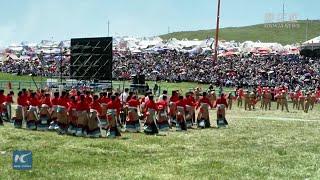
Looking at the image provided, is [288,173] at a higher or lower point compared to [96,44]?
lower

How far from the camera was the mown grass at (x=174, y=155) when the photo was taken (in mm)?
14992

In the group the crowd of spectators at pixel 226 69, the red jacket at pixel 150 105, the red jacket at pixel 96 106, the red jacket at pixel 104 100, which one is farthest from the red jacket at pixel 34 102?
the crowd of spectators at pixel 226 69

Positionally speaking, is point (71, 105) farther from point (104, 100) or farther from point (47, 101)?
point (47, 101)

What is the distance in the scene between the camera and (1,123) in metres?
27.6

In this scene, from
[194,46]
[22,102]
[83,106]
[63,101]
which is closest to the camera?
[83,106]

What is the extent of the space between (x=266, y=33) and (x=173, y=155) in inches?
5180

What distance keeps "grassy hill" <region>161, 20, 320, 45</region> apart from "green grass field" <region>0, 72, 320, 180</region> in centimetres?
11350

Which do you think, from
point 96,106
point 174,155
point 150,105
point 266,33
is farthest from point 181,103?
point 266,33

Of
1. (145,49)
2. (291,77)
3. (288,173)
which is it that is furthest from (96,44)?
(145,49)

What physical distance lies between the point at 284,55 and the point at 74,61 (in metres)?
47.1

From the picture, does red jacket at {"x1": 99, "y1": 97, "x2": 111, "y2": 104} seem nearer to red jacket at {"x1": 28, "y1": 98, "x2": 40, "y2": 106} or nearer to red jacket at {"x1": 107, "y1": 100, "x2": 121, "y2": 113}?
red jacket at {"x1": 107, "y1": 100, "x2": 121, "y2": 113}

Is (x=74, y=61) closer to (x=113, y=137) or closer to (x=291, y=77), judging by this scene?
(x=113, y=137)

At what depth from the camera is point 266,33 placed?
146 meters

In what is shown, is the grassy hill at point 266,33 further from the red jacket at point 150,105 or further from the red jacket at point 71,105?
the red jacket at point 71,105
